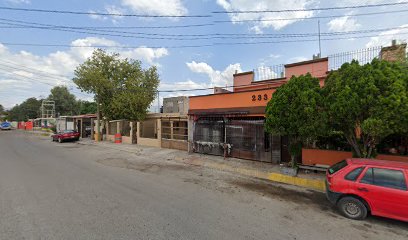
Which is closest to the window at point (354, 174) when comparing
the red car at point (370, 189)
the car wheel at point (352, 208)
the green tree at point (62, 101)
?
the red car at point (370, 189)

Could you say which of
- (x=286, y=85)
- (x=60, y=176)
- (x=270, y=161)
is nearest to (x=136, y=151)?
(x=60, y=176)

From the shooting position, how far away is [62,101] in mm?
55781

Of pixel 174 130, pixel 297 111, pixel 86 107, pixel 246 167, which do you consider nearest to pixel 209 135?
pixel 246 167

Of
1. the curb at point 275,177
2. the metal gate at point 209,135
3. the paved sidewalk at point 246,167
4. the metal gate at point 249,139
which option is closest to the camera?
the curb at point 275,177

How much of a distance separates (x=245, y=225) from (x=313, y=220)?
1.74m

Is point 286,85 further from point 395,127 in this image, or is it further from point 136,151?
point 136,151

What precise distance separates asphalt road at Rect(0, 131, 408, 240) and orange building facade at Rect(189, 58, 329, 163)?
3190 millimetres

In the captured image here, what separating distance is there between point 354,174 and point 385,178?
1.87 feet

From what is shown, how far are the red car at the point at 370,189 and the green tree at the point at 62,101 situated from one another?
6565 cm

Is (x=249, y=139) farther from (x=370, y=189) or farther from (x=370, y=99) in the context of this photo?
(x=370, y=189)

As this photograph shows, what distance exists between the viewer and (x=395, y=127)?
5.85 meters

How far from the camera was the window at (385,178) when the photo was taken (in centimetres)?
439

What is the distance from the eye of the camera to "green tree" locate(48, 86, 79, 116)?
55594mm

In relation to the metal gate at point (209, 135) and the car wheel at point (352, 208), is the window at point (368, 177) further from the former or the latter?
the metal gate at point (209, 135)
